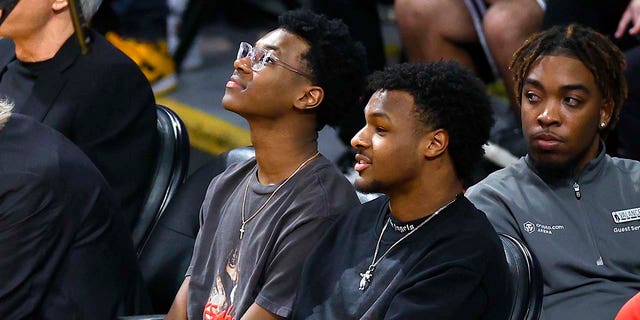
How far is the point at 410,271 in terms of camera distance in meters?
2.71

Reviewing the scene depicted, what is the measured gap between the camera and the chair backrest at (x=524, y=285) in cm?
276

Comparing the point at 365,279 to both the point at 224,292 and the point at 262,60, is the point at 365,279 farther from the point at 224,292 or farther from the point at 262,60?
the point at 262,60

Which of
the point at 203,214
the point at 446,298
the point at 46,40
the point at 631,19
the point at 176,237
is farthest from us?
the point at 631,19

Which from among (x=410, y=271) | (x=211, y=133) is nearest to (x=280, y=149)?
(x=410, y=271)

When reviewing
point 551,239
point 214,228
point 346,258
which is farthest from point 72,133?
point 551,239

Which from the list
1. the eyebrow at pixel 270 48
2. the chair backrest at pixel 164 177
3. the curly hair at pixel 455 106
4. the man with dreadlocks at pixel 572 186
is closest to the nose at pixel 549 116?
the man with dreadlocks at pixel 572 186

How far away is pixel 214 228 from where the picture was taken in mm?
3311

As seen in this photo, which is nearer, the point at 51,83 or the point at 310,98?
the point at 310,98

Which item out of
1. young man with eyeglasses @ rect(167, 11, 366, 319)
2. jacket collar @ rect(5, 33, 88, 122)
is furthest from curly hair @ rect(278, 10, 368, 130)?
jacket collar @ rect(5, 33, 88, 122)

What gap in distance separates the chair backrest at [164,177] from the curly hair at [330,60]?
67 cm

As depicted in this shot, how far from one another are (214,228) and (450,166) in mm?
737

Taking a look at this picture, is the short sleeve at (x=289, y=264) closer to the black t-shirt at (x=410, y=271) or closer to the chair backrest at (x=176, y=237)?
the black t-shirt at (x=410, y=271)

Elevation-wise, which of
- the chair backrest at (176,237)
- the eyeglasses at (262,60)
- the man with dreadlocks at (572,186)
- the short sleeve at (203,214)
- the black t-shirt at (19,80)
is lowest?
the chair backrest at (176,237)

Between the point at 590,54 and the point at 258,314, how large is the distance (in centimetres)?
108
